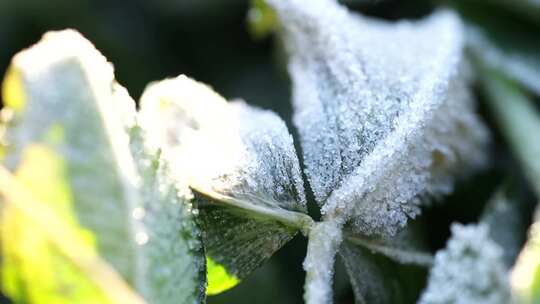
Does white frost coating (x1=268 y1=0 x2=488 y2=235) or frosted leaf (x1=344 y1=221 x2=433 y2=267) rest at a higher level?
white frost coating (x1=268 y1=0 x2=488 y2=235)

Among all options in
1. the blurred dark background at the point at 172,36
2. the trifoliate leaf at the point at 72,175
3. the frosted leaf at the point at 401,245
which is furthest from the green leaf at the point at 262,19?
the trifoliate leaf at the point at 72,175

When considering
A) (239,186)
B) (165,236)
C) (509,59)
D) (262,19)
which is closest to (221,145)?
(239,186)

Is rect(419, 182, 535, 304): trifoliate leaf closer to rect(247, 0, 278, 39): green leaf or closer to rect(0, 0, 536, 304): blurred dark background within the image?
rect(247, 0, 278, 39): green leaf

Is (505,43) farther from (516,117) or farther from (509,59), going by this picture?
(516,117)

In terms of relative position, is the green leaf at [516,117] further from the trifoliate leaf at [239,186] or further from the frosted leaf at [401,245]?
the trifoliate leaf at [239,186]

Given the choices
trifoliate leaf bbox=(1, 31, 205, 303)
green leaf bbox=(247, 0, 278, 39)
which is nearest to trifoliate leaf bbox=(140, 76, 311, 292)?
trifoliate leaf bbox=(1, 31, 205, 303)

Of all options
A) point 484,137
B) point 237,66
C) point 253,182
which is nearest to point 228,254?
point 253,182
